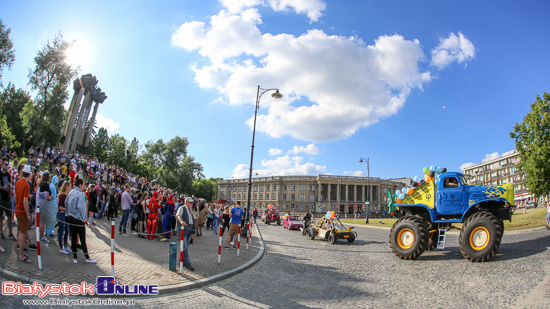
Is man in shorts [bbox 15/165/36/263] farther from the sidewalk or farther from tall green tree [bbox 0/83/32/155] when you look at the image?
tall green tree [bbox 0/83/32/155]

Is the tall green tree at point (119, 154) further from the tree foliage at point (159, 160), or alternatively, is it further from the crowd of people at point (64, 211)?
the crowd of people at point (64, 211)

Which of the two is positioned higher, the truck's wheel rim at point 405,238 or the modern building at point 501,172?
the modern building at point 501,172

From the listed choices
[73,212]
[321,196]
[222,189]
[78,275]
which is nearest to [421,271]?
[78,275]

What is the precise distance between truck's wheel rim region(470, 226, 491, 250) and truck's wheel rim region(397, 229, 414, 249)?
6.07 ft

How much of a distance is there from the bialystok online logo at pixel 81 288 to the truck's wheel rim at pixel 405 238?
8711 millimetres

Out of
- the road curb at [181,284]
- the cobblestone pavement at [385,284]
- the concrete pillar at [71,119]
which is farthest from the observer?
the concrete pillar at [71,119]

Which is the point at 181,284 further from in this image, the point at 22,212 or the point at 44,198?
the point at 44,198

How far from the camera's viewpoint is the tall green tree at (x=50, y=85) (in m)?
35.5

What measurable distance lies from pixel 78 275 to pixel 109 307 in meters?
1.78

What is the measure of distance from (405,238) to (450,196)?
88.4 inches

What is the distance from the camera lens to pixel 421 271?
8.96m

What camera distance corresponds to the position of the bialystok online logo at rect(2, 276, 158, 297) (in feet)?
16.7

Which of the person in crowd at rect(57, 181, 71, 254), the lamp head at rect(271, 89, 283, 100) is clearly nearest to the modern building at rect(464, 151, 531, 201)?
the lamp head at rect(271, 89, 283, 100)

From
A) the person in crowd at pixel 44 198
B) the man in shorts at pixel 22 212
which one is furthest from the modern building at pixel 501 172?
the man in shorts at pixel 22 212
